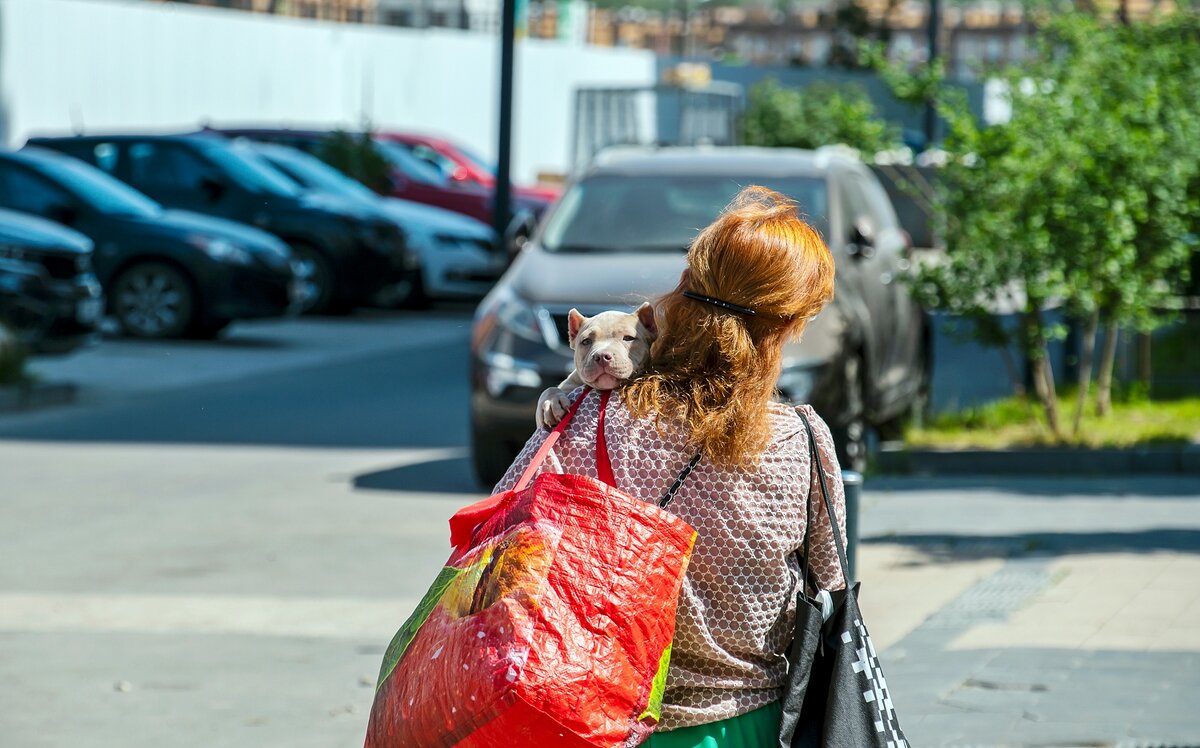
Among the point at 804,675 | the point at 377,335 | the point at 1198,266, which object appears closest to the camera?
the point at 804,675

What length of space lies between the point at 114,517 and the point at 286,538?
1047mm

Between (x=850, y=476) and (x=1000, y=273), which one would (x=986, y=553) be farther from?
(x=850, y=476)

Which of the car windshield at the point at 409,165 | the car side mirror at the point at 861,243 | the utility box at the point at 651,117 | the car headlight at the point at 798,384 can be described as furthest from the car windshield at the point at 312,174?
the car headlight at the point at 798,384

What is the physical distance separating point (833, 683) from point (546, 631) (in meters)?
0.51

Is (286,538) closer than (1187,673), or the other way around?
(1187,673)

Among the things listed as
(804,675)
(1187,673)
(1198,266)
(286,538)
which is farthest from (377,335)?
(804,675)

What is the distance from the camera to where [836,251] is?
10.2 meters

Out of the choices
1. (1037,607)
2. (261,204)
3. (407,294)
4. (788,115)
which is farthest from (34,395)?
(788,115)

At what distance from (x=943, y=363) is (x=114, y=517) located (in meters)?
8.72

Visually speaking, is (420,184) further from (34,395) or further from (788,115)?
(788,115)

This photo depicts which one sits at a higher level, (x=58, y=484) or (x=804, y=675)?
(x=804, y=675)

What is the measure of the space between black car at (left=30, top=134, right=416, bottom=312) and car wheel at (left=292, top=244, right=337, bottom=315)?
10mm

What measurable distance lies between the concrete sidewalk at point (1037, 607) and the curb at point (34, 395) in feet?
20.8

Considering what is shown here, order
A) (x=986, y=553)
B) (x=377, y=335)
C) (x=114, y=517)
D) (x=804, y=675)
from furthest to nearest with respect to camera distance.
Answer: (x=377, y=335) → (x=114, y=517) → (x=986, y=553) → (x=804, y=675)
